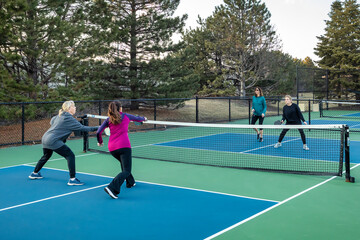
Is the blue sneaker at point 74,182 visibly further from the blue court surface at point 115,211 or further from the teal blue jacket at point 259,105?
the teal blue jacket at point 259,105

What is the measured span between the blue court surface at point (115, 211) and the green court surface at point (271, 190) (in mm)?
298

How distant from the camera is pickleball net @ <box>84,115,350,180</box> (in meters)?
10.3

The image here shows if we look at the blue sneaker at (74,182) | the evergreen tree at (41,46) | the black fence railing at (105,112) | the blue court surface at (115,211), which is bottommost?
the blue court surface at (115,211)

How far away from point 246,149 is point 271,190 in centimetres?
544

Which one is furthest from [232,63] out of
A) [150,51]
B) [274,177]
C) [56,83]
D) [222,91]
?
[274,177]

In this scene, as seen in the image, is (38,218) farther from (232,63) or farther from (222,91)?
(232,63)

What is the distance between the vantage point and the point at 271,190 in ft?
26.6

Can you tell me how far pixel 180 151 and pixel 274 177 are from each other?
471cm

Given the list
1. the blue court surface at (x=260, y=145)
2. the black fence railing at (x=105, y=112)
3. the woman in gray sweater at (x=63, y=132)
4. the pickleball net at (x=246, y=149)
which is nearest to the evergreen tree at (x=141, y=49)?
the black fence railing at (x=105, y=112)

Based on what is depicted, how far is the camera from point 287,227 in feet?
19.4

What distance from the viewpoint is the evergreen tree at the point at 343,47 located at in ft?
136

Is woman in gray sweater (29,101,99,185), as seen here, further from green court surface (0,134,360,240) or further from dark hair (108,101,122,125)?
green court surface (0,134,360,240)

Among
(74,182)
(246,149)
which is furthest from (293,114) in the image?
(74,182)

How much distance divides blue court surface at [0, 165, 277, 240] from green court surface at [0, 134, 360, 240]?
0.30m
